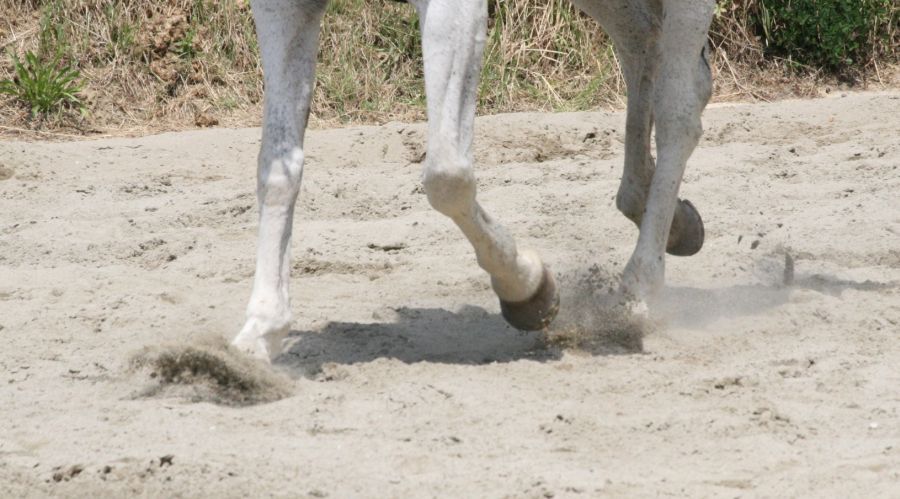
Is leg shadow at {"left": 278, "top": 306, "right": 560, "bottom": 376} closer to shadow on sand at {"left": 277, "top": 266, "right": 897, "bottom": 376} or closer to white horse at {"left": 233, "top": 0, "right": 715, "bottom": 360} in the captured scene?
shadow on sand at {"left": 277, "top": 266, "right": 897, "bottom": 376}

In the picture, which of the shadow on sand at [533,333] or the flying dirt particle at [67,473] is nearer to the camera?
the flying dirt particle at [67,473]

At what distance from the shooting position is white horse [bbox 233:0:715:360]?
3871mm

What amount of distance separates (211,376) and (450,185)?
0.84 meters

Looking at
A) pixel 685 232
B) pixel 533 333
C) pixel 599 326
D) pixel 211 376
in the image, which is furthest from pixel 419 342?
pixel 685 232

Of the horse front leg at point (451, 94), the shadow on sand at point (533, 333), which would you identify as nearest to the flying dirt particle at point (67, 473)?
the shadow on sand at point (533, 333)

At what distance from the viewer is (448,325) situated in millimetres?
4730

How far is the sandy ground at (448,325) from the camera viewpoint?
3.18 metres

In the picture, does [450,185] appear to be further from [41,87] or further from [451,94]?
[41,87]

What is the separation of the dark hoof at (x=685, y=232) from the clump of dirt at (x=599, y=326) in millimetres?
511

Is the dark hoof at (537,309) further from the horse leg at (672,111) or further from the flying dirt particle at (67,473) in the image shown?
the flying dirt particle at (67,473)

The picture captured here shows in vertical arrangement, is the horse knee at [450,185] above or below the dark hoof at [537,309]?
above

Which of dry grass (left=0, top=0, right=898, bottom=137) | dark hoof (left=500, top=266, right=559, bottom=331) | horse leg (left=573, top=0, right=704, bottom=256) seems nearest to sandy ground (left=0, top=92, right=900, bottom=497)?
dark hoof (left=500, top=266, right=559, bottom=331)

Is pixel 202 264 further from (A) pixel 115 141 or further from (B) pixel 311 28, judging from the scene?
(A) pixel 115 141

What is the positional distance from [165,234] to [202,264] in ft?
1.60
